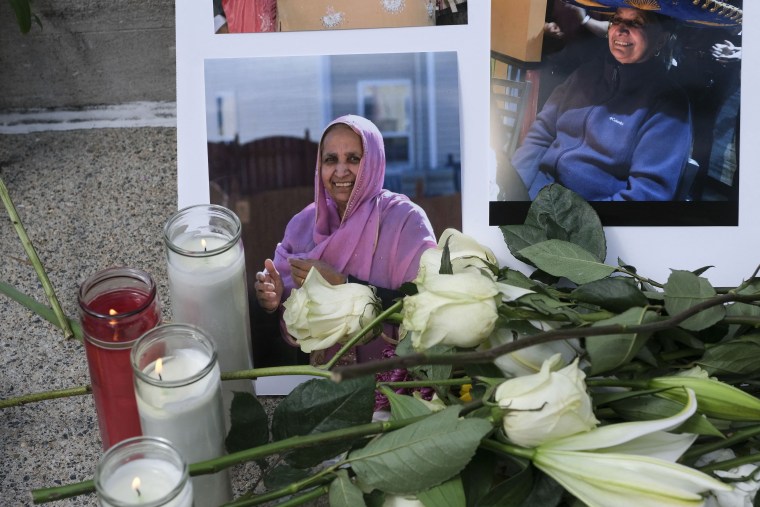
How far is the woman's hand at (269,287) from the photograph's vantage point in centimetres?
60

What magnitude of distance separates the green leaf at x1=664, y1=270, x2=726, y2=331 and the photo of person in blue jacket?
0.14 m

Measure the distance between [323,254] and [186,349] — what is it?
0.17 meters

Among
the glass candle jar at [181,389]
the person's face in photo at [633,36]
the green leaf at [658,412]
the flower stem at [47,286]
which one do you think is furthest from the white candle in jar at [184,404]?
the person's face in photo at [633,36]

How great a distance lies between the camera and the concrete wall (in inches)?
28.2

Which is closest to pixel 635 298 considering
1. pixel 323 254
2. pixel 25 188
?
pixel 323 254

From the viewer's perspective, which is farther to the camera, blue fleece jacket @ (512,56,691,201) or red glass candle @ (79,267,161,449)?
blue fleece jacket @ (512,56,691,201)

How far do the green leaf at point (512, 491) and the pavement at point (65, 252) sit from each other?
19 cm

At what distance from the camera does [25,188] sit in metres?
0.70

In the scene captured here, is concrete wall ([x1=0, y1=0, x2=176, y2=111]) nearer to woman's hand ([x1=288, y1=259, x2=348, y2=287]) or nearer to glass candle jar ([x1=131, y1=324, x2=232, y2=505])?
woman's hand ([x1=288, y1=259, x2=348, y2=287])

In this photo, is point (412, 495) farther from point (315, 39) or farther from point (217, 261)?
point (315, 39)

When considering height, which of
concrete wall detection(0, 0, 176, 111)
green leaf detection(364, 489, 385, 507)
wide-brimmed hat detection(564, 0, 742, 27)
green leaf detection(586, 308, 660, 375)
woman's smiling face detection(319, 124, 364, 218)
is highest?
wide-brimmed hat detection(564, 0, 742, 27)

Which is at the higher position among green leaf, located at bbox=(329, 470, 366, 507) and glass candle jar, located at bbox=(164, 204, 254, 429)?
glass candle jar, located at bbox=(164, 204, 254, 429)

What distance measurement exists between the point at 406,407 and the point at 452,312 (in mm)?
59

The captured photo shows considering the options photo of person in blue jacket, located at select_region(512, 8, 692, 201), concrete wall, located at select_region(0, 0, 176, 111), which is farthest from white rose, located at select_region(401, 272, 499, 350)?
concrete wall, located at select_region(0, 0, 176, 111)
